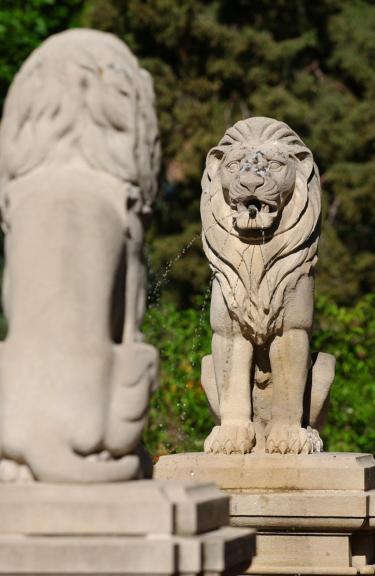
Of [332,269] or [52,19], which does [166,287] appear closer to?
[332,269]

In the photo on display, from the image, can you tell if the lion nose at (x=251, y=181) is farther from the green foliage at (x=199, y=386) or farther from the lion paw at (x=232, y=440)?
the green foliage at (x=199, y=386)

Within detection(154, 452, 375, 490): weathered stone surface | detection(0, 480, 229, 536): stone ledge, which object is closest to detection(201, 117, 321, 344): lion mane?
detection(154, 452, 375, 490): weathered stone surface

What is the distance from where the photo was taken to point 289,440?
29.7ft

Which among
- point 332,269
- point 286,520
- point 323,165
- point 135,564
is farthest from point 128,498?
point 323,165

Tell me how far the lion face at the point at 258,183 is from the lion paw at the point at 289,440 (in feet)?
3.98

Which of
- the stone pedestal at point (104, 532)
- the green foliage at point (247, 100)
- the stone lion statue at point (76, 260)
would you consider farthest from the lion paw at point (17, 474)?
the green foliage at point (247, 100)

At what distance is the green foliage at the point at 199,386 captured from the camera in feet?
45.9

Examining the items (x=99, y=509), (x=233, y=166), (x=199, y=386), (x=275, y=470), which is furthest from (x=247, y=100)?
(x=99, y=509)

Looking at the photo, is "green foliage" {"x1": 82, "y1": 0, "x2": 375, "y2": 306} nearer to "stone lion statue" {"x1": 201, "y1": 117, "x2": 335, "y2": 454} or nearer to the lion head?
the lion head

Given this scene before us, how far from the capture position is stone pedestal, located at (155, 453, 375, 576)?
8500mm

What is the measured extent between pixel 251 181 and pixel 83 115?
332 centimetres

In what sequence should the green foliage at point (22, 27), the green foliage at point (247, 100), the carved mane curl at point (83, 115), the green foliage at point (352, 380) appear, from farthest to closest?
the green foliage at point (247, 100)
the green foliage at point (22, 27)
the green foliage at point (352, 380)
the carved mane curl at point (83, 115)

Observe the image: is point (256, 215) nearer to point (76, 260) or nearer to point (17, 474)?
point (76, 260)

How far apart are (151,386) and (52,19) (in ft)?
55.3
